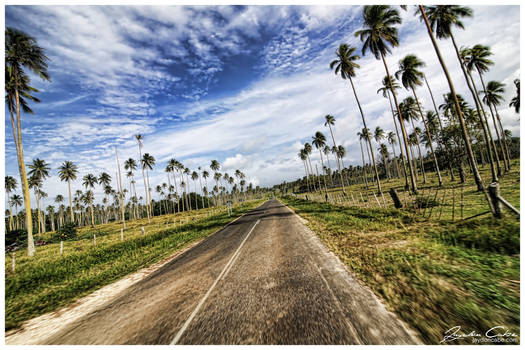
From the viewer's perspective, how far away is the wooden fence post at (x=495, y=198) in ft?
22.8

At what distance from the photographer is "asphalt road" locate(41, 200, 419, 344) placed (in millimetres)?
3377

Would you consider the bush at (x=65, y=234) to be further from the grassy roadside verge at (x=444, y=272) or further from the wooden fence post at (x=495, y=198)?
the wooden fence post at (x=495, y=198)

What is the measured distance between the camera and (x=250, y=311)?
4.18 m

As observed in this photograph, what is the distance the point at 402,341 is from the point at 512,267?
398 cm

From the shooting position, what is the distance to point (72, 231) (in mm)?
34750

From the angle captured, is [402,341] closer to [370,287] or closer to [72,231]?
[370,287]

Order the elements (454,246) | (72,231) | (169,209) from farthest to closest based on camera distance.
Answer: (169,209)
(72,231)
(454,246)

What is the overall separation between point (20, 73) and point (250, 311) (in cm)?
2683

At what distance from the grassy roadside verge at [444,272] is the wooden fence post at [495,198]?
1.58 feet

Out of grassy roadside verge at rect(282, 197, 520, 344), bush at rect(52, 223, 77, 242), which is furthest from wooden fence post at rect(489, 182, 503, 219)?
bush at rect(52, 223, 77, 242)

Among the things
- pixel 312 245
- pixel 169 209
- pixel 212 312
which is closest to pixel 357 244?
pixel 312 245

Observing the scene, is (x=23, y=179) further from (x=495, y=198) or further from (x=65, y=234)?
(x=495, y=198)

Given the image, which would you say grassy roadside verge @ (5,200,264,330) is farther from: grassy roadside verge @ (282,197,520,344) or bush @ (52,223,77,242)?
bush @ (52,223,77,242)

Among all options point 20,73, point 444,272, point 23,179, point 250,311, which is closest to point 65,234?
point 23,179
